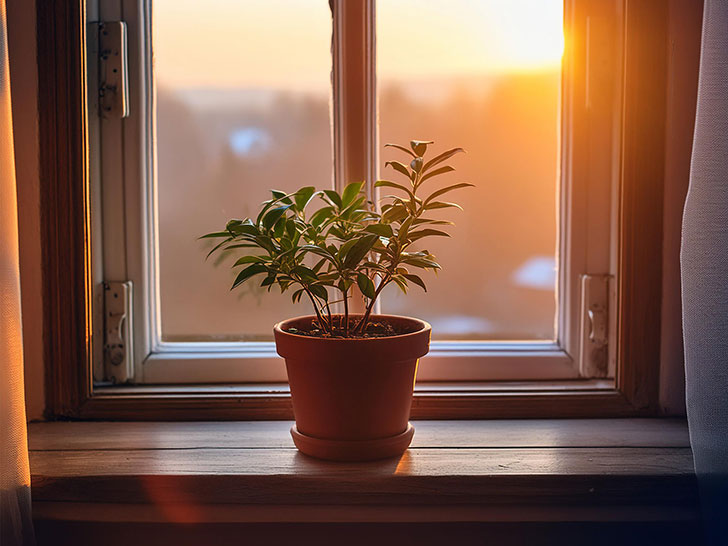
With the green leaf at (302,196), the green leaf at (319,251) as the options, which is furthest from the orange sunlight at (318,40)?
the green leaf at (319,251)

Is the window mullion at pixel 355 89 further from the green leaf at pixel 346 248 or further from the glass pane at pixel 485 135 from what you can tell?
Result: the green leaf at pixel 346 248

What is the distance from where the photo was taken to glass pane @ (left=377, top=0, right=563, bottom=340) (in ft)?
4.19

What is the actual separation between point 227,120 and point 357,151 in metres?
0.28

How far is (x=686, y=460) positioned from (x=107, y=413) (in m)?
1.00

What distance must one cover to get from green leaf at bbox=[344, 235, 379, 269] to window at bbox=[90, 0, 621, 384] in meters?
0.32

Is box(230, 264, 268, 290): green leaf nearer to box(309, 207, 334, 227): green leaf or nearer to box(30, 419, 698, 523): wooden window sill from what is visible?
box(309, 207, 334, 227): green leaf

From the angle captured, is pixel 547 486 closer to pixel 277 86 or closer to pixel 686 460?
pixel 686 460

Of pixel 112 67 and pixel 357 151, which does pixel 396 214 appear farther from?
pixel 112 67

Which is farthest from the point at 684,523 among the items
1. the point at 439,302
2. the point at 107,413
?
the point at 107,413

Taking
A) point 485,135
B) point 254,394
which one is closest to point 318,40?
point 485,135

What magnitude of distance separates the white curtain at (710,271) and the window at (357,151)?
31 centimetres

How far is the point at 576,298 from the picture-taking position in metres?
1.28

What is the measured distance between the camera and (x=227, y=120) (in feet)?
4.25

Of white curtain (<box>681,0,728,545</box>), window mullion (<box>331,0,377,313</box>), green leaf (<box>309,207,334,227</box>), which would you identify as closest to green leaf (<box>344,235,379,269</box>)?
green leaf (<box>309,207,334,227</box>)
